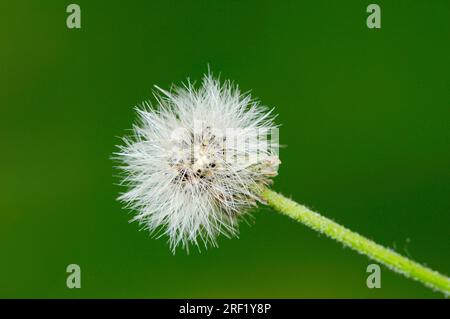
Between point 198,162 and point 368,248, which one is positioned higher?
point 198,162

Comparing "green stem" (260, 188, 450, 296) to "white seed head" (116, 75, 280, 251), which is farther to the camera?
"white seed head" (116, 75, 280, 251)

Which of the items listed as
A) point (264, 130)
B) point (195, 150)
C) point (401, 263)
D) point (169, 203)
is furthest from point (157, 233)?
point (401, 263)

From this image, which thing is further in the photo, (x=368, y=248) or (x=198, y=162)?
(x=198, y=162)

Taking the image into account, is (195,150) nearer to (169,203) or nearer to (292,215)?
(169,203)

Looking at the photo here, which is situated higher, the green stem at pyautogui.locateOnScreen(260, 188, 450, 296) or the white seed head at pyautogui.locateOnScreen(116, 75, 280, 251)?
the white seed head at pyautogui.locateOnScreen(116, 75, 280, 251)
